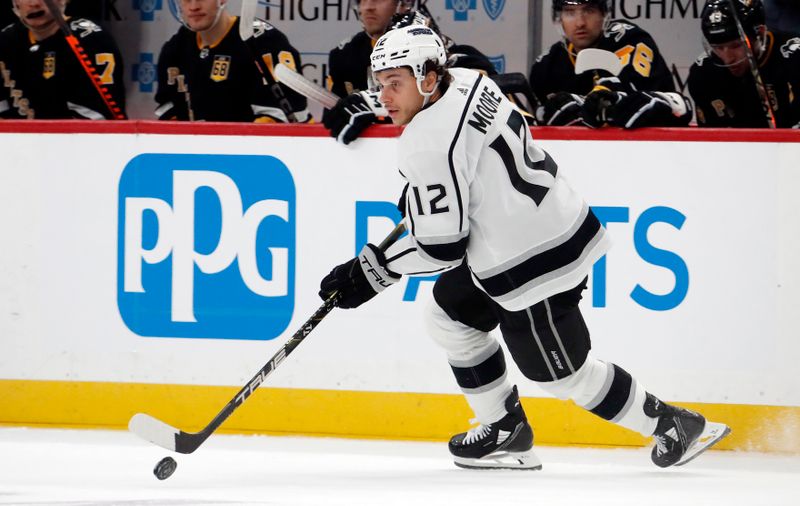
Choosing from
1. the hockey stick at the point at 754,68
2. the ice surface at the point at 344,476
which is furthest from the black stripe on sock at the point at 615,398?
the hockey stick at the point at 754,68

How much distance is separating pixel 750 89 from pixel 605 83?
54cm

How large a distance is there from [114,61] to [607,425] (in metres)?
2.02

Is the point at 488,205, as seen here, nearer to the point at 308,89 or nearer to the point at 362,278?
the point at 362,278

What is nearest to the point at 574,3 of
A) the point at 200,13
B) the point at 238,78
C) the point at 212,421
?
the point at 238,78

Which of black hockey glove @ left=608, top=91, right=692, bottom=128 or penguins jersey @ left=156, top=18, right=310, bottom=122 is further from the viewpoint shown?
penguins jersey @ left=156, top=18, right=310, bottom=122

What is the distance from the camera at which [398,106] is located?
3.04 meters

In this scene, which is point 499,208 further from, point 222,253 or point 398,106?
point 222,253

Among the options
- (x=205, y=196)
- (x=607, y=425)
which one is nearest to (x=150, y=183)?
(x=205, y=196)

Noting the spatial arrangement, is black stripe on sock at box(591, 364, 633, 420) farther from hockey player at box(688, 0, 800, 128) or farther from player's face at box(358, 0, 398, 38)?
player's face at box(358, 0, 398, 38)

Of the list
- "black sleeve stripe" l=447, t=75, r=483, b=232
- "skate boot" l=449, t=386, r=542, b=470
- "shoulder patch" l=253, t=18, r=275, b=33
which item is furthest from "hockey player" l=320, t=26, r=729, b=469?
"shoulder patch" l=253, t=18, r=275, b=33

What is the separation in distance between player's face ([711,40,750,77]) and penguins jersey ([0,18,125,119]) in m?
1.92

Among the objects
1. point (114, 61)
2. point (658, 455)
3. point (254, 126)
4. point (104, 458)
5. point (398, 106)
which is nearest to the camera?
point (398, 106)

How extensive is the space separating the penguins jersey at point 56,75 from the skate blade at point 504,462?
1.79 meters

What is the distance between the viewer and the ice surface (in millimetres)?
3090
